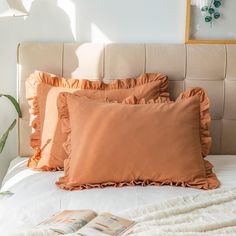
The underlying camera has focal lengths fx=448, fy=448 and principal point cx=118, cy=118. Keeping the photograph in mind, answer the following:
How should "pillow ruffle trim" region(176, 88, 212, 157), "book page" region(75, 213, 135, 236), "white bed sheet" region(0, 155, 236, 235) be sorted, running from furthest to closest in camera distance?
"pillow ruffle trim" region(176, 88, 212, 157), "white bed sheet" region(0, 155, 236, 235), "book page" region(75, 213, 135, 236)

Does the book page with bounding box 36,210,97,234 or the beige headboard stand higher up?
the beige headboard

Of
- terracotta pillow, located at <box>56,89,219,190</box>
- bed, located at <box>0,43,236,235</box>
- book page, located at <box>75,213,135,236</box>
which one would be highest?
bed, located at <box>0,43,236,235</box>

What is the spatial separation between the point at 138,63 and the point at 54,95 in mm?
439

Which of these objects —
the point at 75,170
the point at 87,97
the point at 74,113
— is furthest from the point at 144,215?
the point at 87,97

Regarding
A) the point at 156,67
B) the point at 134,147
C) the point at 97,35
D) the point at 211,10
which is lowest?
the point at 134,147

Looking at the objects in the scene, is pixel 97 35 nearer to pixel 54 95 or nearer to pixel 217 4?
pixel 54 95

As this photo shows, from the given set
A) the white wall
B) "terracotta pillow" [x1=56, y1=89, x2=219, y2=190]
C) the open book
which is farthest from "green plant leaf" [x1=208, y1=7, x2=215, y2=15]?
the open book

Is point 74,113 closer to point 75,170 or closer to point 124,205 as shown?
point 75,170

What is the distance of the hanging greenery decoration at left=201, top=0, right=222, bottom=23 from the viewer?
2152mm

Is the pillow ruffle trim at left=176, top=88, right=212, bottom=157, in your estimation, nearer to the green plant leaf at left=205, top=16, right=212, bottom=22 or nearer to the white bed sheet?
the white bed sheet

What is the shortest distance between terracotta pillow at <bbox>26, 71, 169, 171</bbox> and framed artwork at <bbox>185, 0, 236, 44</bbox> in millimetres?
318

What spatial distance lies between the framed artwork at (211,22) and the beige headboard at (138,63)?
7 cm

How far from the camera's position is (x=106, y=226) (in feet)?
4.44

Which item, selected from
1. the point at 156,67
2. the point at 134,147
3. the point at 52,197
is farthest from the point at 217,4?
the point at 52,197
